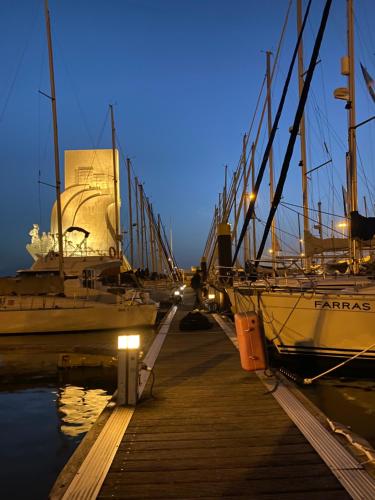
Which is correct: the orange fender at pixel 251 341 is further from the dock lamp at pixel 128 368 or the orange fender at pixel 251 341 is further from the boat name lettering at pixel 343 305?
the boat name lettering at pixel 343 305

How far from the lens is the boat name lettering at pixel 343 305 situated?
9766 millimetres

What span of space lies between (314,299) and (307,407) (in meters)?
3.92

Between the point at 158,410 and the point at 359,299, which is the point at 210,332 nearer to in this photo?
the point at 359,299

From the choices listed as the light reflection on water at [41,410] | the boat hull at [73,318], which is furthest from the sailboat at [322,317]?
the boat hull at [73,318]

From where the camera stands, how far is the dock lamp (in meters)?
6.67

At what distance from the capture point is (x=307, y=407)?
21.5 feet

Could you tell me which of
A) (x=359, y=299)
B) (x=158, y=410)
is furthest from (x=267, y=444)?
(x=359, y=299)

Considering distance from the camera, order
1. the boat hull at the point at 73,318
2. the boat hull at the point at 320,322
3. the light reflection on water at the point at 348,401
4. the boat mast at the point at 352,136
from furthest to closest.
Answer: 1. the boat hull at the point at 73,318
2. the boat mast at the point at 352,136
3. the boat hull at the point at 320,322
4. the light reflection on water at the point at 348,401

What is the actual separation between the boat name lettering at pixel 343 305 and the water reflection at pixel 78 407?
4.84 meters

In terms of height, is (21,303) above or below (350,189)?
below

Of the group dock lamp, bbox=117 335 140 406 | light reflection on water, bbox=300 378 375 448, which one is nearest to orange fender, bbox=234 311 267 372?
light reflection on water, bbox=300 378 375 448

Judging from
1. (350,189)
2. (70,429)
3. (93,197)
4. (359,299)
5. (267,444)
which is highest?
(93,197)

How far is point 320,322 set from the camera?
10.3 m

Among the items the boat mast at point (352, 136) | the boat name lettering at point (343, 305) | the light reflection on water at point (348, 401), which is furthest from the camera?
the boat mast at point (352, 136)
